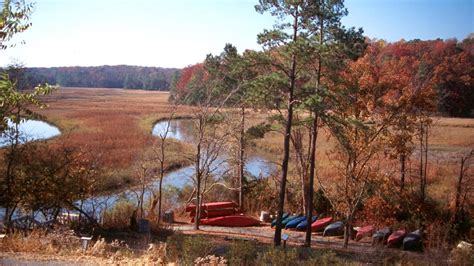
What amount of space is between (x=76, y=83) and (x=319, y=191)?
187089mm

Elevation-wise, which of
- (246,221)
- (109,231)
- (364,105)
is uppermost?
(364,105)

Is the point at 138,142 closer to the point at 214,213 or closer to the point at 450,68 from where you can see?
the point at 214,213

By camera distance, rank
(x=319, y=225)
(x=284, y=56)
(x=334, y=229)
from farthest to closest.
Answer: (x=319, y=225) → (x=334, y=229) → (x=284, y=56)

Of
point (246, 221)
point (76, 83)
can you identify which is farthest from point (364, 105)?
point (76, 83)

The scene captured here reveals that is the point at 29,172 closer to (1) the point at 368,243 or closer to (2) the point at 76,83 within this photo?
(1) the point at 368,243

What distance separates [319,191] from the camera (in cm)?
2803

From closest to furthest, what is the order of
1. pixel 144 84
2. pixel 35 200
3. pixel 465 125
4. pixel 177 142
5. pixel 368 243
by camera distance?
1. pixel 35 200
2. pixel 368 243
3. pixel 177 142
4. pixel 465 125
5. pixel 144 84

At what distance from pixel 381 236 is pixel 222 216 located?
29.1ft

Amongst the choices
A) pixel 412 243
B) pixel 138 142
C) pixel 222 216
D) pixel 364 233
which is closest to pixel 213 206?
pixel 222 216

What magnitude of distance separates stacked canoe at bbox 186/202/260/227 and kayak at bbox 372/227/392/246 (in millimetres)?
6669

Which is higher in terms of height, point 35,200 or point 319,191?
point 35,200

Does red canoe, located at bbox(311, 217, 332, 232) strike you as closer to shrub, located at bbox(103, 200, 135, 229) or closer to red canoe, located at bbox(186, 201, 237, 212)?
red canoe, located at bbox(186, 201, 237, 212)

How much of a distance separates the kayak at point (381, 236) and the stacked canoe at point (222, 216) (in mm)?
6669

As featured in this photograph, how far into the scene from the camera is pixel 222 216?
25719 millimetres
